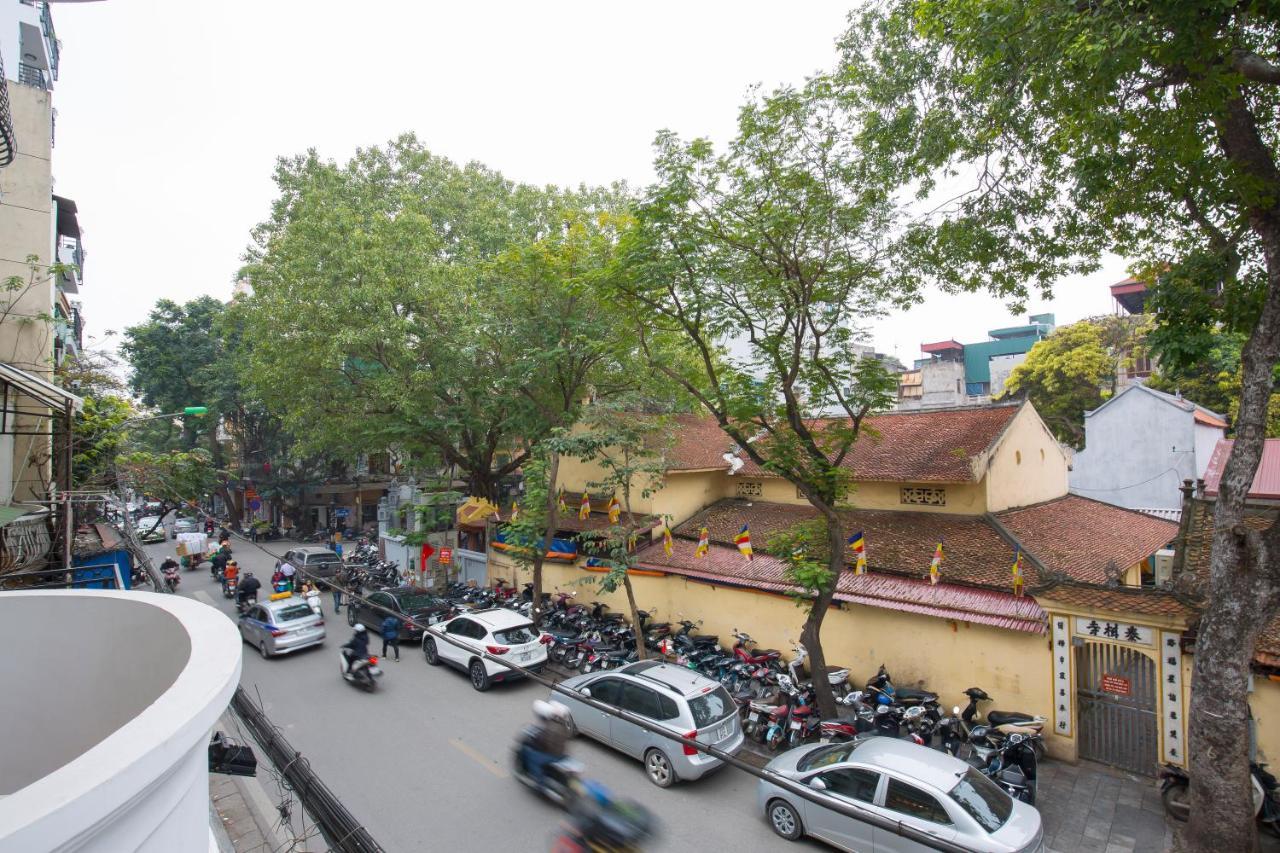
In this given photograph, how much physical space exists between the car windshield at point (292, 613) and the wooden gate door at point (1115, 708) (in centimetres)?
1428

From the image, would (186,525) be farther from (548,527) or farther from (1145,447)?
(1145,447)

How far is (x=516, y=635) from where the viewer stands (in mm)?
11836

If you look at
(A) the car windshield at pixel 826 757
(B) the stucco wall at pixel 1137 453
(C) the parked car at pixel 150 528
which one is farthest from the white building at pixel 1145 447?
(C) the parked car at pixel 150 528

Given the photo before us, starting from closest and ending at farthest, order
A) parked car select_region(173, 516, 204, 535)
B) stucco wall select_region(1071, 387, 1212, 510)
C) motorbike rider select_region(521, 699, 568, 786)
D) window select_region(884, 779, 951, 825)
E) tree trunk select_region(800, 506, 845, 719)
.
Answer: window select_region(884, 779, 951, 825)
motorbike rider select_region(521, 699, 568, 786)
tree trunk select_region(800, 506, 845, 719)
stucco wall select_region(1071, 387, 1212, 510)
parked car select_region(173, 516, 204, 535)

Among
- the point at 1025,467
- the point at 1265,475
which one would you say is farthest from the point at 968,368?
the point at 1025,467

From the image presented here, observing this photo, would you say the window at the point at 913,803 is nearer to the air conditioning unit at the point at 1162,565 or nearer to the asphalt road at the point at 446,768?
the asphalt road at the point at 446,768

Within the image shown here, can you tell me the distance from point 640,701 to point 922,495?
747cm

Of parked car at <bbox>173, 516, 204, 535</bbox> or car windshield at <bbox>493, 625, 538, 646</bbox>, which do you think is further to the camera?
parked car at <bbox>173, 516, 204, 535</bbox>

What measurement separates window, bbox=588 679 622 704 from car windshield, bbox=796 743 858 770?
2685 millimetres

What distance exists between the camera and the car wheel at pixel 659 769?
8.15m

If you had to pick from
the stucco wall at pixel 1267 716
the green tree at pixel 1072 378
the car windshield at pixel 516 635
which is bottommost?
the car windshield at pixel 516 635

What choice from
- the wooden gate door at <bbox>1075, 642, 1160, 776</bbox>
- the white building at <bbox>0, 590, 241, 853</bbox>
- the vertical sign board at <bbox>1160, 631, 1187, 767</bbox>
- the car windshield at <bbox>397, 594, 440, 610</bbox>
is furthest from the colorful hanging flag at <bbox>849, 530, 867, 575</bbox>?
the car windshield at <bbox>397, 594, 440, 610</bbox>

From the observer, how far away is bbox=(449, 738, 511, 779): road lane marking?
8459mm

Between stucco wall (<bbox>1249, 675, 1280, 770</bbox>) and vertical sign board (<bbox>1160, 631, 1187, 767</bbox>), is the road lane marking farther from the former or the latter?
stucco wall (<bbox>1249, 675, 1280, 770</bbox>)
